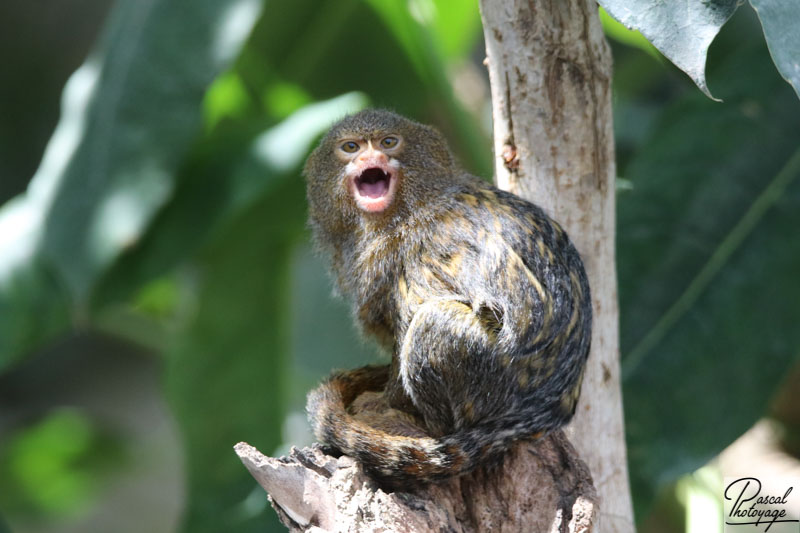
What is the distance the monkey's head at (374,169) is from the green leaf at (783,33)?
91 centimetres

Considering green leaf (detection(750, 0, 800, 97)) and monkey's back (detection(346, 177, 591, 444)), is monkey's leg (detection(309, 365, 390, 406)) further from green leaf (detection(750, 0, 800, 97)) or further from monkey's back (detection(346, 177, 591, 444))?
green leaf (detection(750, 0, 800, 97))

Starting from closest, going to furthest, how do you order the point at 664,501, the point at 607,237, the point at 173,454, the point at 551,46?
the point at 551,46 < the point at 607,237 < the point at 664,501 < the point at 173,454

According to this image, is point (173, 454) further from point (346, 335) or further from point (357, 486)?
point (357, 486)

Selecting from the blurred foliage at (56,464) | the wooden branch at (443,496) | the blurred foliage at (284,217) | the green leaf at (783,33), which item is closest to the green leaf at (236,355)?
the blurred foliage at (284,217)

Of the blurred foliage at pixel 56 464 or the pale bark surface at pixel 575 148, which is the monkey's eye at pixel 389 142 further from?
the blurred foliage at pixel 56 464

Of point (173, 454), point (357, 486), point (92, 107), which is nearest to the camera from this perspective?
point (357, 486)

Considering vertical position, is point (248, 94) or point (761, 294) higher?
point (248, 94)

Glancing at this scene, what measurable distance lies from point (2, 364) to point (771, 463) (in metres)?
3.35

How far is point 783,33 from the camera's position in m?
1.77

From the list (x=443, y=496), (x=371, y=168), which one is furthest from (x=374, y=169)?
(x=443, y=496)

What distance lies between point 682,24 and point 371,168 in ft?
3.03

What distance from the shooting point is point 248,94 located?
454 centimetres

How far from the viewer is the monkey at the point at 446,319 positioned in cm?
203

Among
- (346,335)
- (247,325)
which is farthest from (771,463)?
(247,325)
